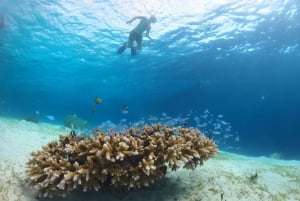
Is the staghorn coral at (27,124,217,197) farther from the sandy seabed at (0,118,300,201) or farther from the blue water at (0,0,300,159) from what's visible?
the blue water at (0,0,300,159)

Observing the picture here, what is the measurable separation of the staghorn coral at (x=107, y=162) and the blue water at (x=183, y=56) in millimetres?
2456

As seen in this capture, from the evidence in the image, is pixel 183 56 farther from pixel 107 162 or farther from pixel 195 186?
pixel 107 162

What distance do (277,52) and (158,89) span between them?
93.4 feet

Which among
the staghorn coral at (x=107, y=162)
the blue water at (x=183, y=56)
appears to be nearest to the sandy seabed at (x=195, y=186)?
the staghorn coral at (x=107, y=162)

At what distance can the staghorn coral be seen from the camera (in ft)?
17.5

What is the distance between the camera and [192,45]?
32.7 m

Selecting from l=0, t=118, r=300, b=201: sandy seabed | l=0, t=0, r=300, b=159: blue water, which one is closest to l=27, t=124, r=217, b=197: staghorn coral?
l=0, t=118, r=300, b=201: sandy seabed

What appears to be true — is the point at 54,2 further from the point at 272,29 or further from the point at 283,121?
the point at 283,121

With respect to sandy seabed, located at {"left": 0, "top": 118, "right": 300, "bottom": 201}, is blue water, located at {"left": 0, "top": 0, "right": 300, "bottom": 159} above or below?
above

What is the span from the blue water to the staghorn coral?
2456mm

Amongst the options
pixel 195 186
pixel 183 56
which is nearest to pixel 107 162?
pixel 195 186

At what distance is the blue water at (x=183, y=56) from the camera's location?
23922 millimetres

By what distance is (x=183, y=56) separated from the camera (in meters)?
37.1

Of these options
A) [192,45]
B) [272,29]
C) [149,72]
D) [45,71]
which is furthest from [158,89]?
[272,29]
